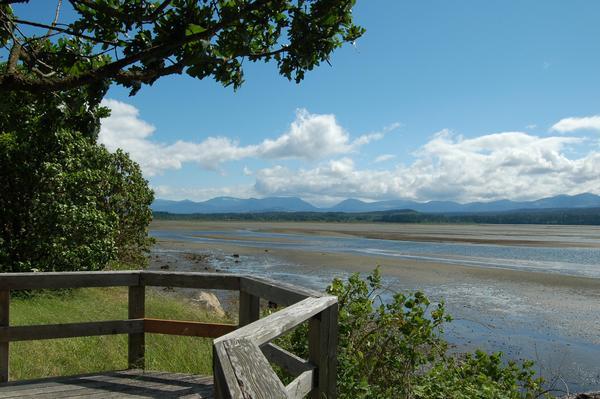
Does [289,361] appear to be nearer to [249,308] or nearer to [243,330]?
[249,308]

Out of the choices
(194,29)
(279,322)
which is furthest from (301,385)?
(194,29)

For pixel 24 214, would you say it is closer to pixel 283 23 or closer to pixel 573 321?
pixel 283 23

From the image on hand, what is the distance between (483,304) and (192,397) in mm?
19503

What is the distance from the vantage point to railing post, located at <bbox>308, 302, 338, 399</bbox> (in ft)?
12.7

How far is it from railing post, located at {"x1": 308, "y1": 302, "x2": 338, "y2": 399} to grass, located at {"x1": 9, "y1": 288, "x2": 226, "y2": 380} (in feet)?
10.8

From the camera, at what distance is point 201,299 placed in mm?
18281

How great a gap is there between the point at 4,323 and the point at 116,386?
1416mm

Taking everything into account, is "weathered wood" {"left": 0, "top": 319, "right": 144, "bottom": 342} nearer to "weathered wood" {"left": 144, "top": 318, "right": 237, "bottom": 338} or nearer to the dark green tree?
"weathered wood" {"left": 144, "top": 318, "right": 237, "bottom": 338}

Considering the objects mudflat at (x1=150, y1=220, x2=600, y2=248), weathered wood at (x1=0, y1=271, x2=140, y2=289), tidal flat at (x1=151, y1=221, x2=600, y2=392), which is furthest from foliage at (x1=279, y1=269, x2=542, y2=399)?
mudflat at (x1=150, y1=220, x2=600, y2=248)

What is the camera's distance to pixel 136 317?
530cm

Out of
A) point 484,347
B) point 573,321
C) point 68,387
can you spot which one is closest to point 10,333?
point 68,387

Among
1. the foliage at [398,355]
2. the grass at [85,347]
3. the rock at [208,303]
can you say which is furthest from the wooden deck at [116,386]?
the rock at [208,303]

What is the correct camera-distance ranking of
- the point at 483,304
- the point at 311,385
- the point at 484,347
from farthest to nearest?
the point at 483,304, the point at 484,347, the point at 311,385

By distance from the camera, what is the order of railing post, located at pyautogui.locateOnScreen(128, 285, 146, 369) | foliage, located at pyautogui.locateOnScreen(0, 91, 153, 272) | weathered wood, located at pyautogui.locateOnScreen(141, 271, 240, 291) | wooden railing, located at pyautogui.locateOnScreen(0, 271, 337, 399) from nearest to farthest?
wooden railing, located at pyautogui.locateOnScreen(0, 271, 337, 399), weathered wood, located at pyautogui.locateOnScreen(141, 271, 240, 291), railing post, located at pyautogui.locateOnScreen(128, 285, 146, 369), foliage, located at pyautogui.locateOnScreen(0, 91, 153, 272)
